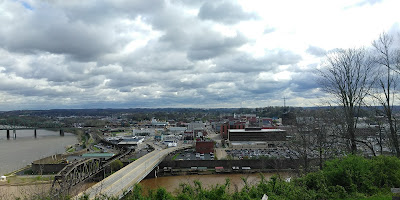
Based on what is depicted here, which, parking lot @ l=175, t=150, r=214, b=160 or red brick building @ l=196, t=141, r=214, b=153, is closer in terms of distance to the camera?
parking lot @ l=175, t=150, r=214, b=160

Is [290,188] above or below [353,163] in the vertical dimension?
below

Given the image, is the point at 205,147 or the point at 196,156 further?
the point at 205,147

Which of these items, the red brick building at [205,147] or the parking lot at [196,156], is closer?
the parking lot at [196,156]

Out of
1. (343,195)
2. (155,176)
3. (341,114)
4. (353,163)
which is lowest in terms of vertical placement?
(155,176)

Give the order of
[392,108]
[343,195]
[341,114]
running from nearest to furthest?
[343,195]
[392,108]
[341,114]

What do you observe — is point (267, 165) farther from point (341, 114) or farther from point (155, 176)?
point (341, 114)

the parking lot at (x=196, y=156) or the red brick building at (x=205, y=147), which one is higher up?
the red brick building at (x=205, y=147)

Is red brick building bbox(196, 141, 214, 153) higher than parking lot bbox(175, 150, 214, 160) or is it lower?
higher

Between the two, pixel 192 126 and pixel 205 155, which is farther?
pixel 192 126

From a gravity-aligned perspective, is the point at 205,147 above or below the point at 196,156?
above

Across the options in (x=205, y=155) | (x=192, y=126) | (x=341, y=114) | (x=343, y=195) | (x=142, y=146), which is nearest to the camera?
(x=343, y=195)

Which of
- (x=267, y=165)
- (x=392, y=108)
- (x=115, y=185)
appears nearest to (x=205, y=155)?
(x=267, y=165)
